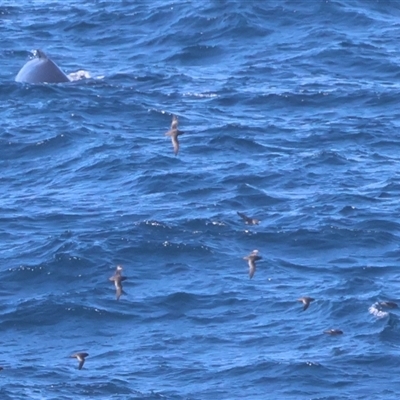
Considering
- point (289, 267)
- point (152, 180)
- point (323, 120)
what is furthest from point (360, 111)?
point (289, 267)

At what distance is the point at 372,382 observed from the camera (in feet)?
111

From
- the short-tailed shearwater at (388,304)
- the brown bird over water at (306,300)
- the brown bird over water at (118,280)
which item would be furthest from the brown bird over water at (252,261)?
the short-tailed shearwater at (388,304)

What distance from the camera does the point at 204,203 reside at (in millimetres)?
43562

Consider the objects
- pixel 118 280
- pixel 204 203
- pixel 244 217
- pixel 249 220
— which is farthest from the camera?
pixel 204 203

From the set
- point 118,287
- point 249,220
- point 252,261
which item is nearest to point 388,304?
point 252,261

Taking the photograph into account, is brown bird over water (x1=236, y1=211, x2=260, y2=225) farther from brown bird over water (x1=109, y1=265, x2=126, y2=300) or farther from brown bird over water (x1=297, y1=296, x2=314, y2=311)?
brown bird over water (x1=109, y1=265, x2=126, y2=300)

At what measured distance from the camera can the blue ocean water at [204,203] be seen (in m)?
34.8

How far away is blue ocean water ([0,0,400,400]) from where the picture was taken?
34.8 m

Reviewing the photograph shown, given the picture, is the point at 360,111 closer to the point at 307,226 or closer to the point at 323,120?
the point at 323,120

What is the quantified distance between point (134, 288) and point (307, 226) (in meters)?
5.76

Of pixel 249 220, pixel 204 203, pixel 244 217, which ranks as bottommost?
Answer: pixel 204 203

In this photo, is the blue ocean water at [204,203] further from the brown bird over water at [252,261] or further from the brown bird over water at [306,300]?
the brown bird over water at [252,261]

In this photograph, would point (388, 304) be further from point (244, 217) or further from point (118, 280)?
point (118, 280)

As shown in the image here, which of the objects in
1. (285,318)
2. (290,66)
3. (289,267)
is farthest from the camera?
(290,66)
